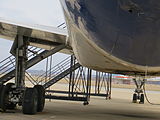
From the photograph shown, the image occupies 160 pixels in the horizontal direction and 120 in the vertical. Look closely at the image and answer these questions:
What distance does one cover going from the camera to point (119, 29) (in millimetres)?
5613

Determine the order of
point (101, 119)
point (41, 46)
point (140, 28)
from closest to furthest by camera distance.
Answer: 1. point (140, 28)
2. point (101, 119)
3. point (41, 46)

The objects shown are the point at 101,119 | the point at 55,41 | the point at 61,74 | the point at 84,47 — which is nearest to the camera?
the point at 84,47

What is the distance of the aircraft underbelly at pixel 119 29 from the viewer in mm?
5199

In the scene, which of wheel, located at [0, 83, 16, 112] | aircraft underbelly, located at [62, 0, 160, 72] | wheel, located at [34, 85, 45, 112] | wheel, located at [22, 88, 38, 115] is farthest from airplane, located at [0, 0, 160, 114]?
wheel, located at [0, 83, 16, 112]

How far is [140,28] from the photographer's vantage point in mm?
5480

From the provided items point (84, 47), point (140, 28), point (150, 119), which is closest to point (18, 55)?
point (84, 47)

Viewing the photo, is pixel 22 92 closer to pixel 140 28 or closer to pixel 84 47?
pixel 84 47

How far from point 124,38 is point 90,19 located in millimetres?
705

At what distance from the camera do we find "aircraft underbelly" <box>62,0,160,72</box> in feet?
17.1

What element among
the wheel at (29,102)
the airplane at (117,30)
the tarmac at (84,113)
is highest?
the airplane at (117,30)

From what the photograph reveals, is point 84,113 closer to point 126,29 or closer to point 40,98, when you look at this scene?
point 40,98

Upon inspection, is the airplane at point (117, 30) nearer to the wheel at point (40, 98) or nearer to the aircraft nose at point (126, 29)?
the aircraft nose at point (126, 29)

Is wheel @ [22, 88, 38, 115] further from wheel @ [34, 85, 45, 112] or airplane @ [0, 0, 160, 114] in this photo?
airplane @ [0, 0, 160, 114]

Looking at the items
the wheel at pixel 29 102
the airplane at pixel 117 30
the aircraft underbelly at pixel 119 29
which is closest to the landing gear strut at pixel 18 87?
the wheel at pixel 29 102
